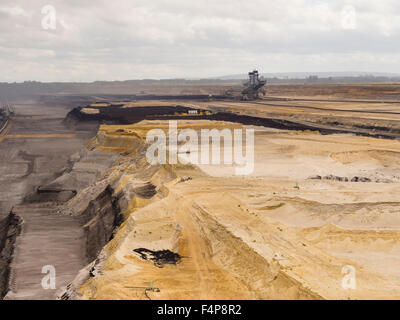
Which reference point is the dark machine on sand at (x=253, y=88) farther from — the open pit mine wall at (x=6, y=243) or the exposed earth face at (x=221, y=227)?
the open pit mine wall at (x=6, y=243)

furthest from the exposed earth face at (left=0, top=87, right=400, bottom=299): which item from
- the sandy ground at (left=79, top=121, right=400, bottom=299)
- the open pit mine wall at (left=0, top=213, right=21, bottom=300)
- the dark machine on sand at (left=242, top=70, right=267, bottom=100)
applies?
the dark machine on sand at (left=242, top=70, right=267, bottom=100)

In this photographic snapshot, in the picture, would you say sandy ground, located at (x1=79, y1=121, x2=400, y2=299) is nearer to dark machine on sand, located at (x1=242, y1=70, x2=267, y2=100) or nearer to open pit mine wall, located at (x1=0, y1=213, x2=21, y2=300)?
open pit mine wall, located at (x1=0, y1=213, x2=21, y2=300)

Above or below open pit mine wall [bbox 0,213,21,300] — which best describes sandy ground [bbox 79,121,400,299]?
above

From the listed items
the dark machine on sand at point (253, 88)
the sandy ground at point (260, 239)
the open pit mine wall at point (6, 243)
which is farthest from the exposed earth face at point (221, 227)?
the dark machine on sand at point (253, 88)

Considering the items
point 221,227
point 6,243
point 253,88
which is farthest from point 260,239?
point 253,88

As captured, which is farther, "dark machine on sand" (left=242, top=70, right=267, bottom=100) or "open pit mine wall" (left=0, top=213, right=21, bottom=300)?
"dark machine on sand" (left=242, top=70, right=267, bottom=100)

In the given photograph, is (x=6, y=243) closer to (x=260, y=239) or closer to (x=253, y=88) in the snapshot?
(x=260, y=239)

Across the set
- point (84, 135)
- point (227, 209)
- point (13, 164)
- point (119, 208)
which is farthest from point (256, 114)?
point (227, 209)

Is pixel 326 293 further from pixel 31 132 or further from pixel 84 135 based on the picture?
pixel 31 132
